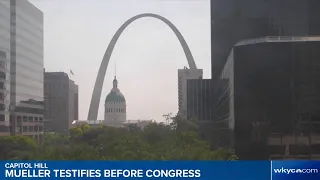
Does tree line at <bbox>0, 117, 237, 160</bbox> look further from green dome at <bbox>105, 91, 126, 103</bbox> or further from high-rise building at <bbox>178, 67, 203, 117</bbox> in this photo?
green dome at <bbox>105, 91, 126, 103</bbox>

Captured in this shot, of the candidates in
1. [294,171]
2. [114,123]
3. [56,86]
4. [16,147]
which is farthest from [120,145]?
[294,171]

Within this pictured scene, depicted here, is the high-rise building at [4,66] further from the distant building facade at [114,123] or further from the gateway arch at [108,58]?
the gateway arch at [108,58]

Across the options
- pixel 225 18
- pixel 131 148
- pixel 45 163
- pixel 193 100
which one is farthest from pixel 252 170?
pixel 45 163

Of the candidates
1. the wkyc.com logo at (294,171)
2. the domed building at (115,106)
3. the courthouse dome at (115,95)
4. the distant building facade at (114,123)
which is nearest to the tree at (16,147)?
the distant building facade at (114,123)

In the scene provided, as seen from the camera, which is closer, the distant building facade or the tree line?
the tree line

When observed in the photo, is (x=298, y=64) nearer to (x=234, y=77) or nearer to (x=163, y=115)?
(x=234, y=77)

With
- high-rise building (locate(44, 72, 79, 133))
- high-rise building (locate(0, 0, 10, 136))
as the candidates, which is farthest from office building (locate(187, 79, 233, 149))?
high-rise building (locate(0, 0, 10, 136))

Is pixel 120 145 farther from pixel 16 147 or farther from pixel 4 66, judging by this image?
pixel 4 66
